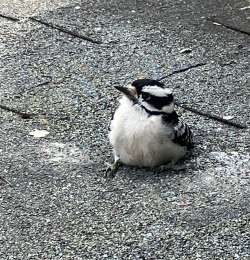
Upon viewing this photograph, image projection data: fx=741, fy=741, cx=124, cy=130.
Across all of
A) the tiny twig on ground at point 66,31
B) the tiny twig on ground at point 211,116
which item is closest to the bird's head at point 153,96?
the tiny twig on ground at point 211,116

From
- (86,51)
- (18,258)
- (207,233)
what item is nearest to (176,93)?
(86,51)

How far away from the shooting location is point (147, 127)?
195 inches

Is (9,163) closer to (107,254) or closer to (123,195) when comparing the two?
(123,195)

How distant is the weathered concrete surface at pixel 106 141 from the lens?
14.7ft

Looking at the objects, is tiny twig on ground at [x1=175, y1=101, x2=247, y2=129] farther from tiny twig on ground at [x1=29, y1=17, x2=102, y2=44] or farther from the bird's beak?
tiny twig on ground at [x1=29, y1=17, x2=102, y2=44]

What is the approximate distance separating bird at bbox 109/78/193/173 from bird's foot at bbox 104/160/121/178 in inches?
4.2

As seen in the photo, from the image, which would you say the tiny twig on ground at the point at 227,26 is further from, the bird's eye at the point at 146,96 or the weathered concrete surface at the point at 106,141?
the bird's eye at the point at 146,96

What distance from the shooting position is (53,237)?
447cm

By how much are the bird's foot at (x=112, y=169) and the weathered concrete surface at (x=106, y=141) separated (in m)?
0.05

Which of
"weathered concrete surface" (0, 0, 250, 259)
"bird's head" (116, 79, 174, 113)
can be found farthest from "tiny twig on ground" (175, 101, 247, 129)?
"bird's head" (116, 79, 174, 113)

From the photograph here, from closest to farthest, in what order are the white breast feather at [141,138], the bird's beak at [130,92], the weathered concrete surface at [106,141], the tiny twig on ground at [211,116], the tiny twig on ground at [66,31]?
the weathered concrete surface at [106,141] < the white breast feather at [141,138] < the bird's beak at [130,92] < the tiny twig on ground at [211,116] < the tiny twig on ground at [66,31]

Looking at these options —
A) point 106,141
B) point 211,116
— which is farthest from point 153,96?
point 211,116

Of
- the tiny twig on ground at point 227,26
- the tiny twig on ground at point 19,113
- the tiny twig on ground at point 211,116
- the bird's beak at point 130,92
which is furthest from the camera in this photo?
the tiny twig on ground at point 227,26

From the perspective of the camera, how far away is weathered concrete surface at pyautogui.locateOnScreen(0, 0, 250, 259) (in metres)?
4.47
